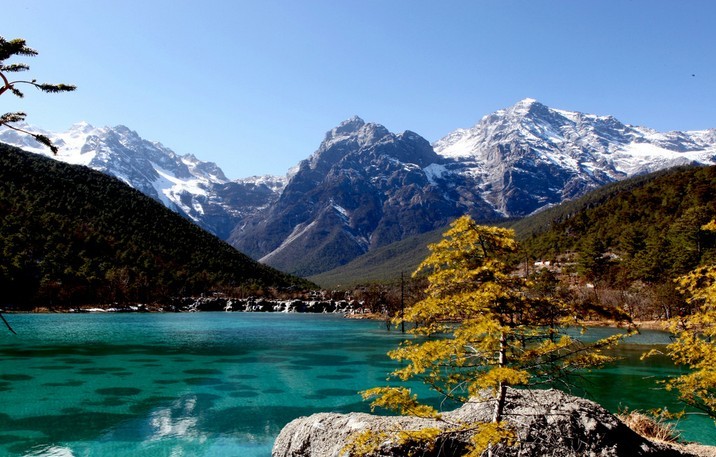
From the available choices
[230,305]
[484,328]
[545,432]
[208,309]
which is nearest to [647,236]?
[230,305]

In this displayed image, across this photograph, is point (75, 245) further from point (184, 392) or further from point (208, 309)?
point (184, 392)

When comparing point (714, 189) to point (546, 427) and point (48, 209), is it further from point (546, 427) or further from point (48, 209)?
point (48, 209)

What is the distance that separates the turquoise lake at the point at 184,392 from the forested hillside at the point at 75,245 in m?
81.1

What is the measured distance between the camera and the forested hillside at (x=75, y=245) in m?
136

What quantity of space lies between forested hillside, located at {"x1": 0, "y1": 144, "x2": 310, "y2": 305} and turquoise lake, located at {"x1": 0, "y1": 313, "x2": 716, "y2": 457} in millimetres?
81084

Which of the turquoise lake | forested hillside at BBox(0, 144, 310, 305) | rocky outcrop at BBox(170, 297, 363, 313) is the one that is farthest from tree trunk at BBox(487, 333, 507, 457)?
rocky outcrop at BBox(170, 297, 363, 313)

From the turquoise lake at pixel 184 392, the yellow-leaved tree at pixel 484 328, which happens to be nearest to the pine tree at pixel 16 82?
the yellow-leaved tree at pixel 484 328

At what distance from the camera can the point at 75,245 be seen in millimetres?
155250

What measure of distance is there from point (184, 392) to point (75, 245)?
483 ft

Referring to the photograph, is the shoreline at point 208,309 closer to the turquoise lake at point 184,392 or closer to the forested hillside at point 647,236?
the forested hillside at point 647,236

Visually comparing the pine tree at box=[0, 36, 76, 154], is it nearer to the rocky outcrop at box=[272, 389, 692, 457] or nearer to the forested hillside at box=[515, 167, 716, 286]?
the rocky outcrop at box=[272, 389, 692, 457]

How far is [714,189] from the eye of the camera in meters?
155

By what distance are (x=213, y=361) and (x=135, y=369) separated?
9304mm

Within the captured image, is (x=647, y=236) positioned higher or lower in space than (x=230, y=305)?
higher
